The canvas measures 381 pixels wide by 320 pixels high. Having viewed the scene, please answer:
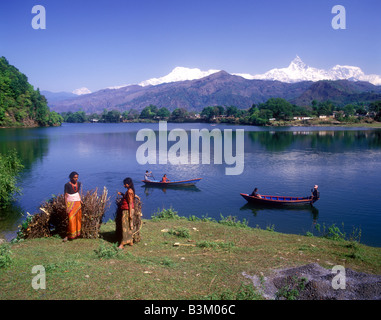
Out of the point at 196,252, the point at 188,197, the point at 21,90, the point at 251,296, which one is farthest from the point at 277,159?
the point at 21,90

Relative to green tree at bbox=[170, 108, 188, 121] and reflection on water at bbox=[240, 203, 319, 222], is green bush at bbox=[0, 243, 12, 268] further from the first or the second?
green tree at bbox=[170, 108, 188, 121]

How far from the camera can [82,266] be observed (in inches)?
286

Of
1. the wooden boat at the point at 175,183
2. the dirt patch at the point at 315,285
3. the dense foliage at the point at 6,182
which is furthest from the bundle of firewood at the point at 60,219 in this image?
the wooden boat at the point at 175,183

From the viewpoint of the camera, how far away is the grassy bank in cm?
624

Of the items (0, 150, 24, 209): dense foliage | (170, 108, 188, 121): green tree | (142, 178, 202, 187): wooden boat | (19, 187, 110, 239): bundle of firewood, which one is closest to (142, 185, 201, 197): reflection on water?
(142, 178, 202, 187): wooden boat

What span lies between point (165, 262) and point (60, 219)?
175 inches

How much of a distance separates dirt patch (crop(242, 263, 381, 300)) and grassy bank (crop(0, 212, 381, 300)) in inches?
15.8

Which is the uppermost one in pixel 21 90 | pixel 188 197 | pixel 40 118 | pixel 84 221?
pixel 21 90

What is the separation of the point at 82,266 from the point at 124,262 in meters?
1.07

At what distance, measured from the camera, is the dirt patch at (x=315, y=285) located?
6.34 metres

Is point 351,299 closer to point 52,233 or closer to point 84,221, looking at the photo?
point 84,221

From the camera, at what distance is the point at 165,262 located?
7980 mm

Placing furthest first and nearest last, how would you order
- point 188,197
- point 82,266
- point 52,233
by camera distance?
point 188,197 → point 52,233 → point 82,266
